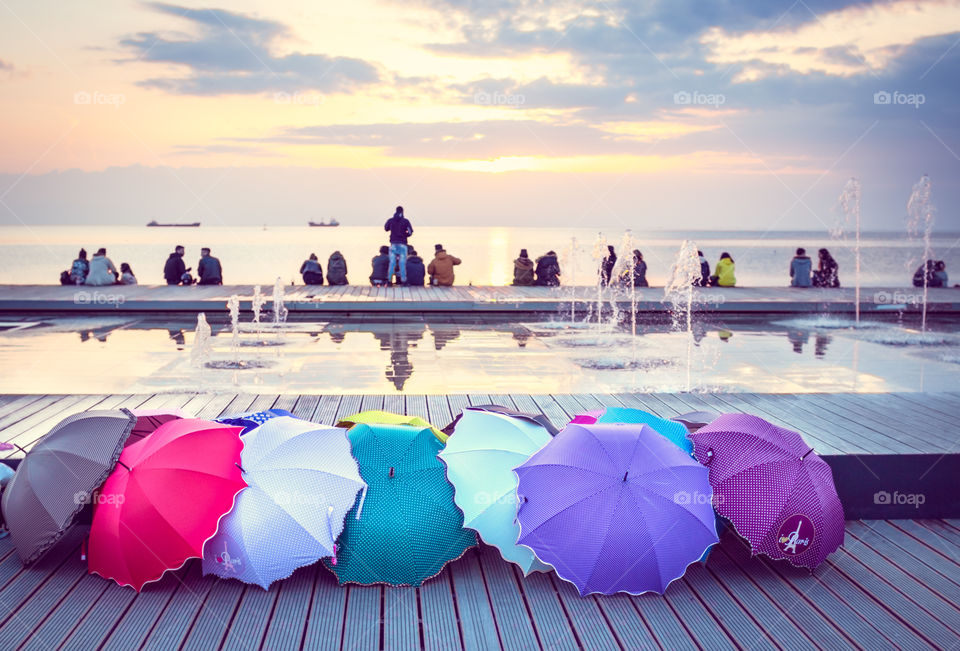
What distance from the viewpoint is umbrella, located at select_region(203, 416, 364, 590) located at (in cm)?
328

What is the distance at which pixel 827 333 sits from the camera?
501 inches

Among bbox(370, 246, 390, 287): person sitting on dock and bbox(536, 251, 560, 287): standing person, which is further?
bbox(536, 251, 560, 287): standing person

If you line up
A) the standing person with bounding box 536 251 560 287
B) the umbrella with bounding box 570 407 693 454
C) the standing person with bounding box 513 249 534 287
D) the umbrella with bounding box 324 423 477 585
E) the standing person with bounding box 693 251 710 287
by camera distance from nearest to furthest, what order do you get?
the umbrella with bounding box 324 423 477 585 → the umbrella with bounding box 570 407 693 454 → the standing person with bounding box 536 251 560 287 → the standing person with bounding box 693 251 710 287 → the standing person with bounding box 513 249 534 287

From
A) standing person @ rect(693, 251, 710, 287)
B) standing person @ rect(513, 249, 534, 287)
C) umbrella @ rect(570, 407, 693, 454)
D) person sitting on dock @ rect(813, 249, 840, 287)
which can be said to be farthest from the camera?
person sitting on dock @ rect(813, 249, 840, 287)

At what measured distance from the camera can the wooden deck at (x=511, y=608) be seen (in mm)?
2986

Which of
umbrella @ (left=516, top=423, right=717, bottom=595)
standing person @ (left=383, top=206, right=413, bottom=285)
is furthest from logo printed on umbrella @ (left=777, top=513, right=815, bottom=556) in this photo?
standing person @ (left=383, top=206, right=413, bottom=285)

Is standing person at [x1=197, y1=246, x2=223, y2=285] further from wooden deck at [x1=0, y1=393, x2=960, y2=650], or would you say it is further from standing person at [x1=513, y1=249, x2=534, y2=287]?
wooden deck at [x1=0, y1=393, x2=960, y2=650]

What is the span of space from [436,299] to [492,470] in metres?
11.7

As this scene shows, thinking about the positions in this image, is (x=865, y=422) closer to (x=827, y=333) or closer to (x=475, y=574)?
(x=475, y=574)

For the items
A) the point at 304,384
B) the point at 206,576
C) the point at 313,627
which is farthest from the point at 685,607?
the point at 304,384

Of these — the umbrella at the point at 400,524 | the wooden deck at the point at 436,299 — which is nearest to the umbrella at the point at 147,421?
the umbrella at the point at 400,524

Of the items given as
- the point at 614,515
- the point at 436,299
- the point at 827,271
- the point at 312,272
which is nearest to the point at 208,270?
the point at 312,272

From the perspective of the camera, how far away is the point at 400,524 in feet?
11.2

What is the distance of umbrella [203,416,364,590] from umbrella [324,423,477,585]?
96mm
